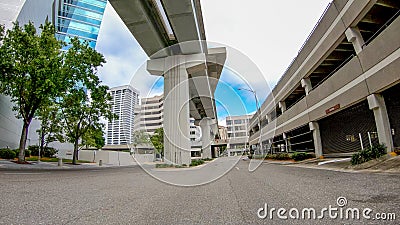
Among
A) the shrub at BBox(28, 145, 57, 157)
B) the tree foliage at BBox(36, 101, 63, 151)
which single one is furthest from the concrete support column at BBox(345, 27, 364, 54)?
the shrub at BBox(28, 145, 57, 157)

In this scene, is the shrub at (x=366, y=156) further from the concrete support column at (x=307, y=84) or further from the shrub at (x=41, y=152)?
the shrub at (x=41, y=152)

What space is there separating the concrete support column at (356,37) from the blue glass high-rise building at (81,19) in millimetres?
56824

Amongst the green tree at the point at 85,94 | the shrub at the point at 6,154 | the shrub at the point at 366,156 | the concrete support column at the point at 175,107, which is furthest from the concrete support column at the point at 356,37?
the shrub at the point at 6,154

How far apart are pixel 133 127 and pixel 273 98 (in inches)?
974

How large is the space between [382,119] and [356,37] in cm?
442

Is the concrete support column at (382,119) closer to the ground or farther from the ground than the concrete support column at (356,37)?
closer to the ground

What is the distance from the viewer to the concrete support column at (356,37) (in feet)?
42.4

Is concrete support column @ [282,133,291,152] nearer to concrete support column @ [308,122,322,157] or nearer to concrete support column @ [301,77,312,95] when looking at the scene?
concrete support column @ [308,122,322,157]

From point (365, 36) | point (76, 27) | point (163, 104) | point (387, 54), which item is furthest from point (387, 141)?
point (76, 27)

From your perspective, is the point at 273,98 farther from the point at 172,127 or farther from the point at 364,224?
the point at 364,224

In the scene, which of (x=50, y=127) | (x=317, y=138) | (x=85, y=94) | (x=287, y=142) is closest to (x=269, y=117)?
(x=287, y=142)

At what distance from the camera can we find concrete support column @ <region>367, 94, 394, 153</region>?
36.5 feet

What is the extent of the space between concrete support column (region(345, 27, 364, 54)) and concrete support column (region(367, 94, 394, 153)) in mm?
2671

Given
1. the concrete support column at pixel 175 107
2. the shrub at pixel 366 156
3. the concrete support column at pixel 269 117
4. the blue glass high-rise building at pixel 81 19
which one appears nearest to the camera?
the shrub at pixel 366 156
